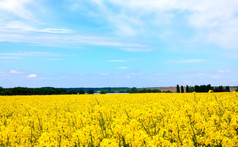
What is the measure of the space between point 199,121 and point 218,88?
43507 millimetres

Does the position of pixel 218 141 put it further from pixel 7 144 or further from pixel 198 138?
pixel 7 144

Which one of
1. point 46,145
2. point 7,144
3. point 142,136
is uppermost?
point 142,136

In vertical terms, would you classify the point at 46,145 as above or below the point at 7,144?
above

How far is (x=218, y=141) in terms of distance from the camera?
442 cm

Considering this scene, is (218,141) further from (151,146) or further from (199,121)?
(151,146)

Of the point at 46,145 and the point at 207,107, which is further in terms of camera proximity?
the point at 207,107

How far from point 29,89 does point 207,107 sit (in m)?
56.0

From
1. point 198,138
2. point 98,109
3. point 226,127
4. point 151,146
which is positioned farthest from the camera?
point 98,109

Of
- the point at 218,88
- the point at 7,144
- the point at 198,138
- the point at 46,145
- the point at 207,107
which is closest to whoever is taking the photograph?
the point at 46,145

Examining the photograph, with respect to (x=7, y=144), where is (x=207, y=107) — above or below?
above

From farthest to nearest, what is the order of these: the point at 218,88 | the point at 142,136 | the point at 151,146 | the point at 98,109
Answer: the point at 218,88, the point at 98,109, the point at 142,136, the point at 151,146

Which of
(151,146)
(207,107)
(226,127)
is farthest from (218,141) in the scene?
(207,107)

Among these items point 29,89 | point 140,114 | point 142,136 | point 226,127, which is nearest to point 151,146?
point 142,136

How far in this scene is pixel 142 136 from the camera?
12.6 ft
